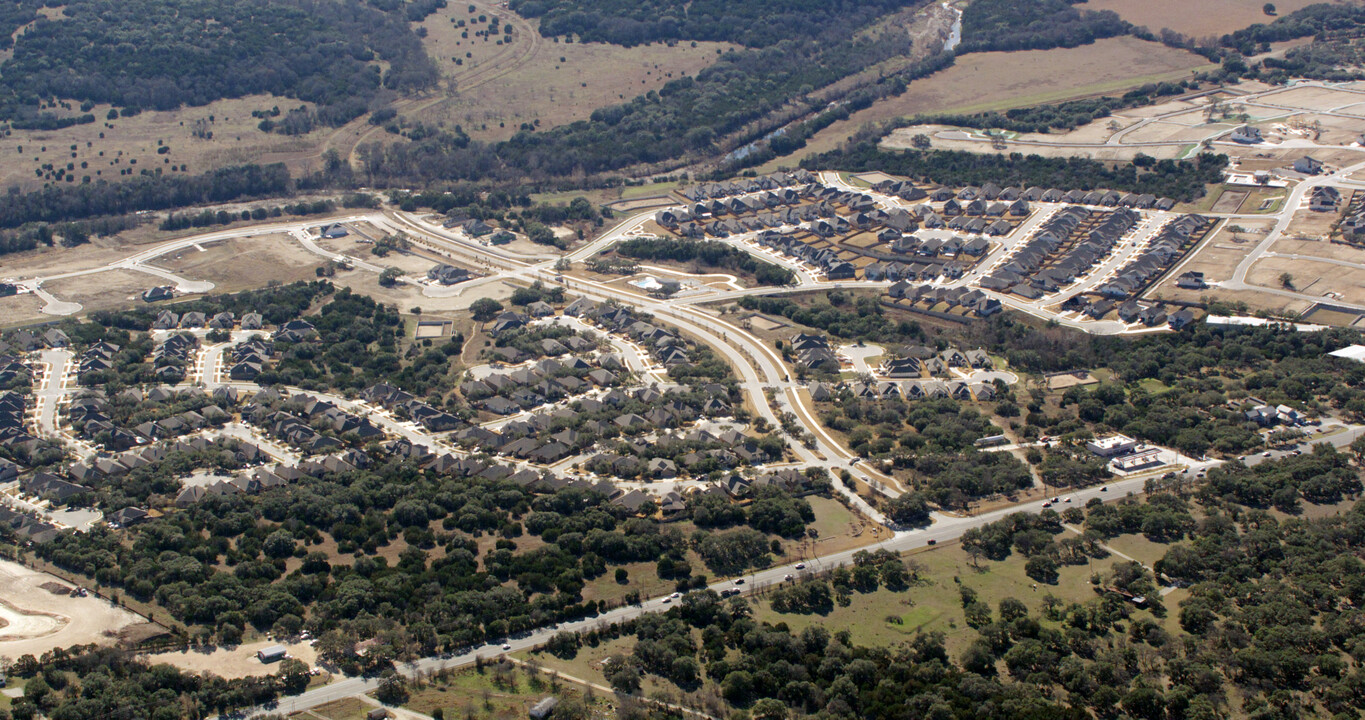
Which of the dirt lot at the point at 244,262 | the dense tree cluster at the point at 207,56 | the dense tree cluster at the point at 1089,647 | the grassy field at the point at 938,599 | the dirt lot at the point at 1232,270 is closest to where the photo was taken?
the dense tree cluster at the point at 1089,647

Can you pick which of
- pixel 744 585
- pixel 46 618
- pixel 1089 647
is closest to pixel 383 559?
pixel 46 618

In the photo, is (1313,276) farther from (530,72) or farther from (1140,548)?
(530,72)

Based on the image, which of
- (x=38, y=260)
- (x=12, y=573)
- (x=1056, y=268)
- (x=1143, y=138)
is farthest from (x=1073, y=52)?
(x=12, y=573)

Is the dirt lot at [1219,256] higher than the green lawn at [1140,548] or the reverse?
higher

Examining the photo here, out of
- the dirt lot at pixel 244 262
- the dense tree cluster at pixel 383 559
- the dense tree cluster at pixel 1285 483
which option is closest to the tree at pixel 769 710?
the dense tree cluster at pixel 383 559

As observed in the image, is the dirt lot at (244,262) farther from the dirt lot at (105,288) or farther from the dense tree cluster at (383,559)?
the dense tree cluster at (383,559)

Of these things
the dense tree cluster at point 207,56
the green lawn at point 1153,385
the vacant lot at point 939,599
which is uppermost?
the dense tree cluster at point 207,56

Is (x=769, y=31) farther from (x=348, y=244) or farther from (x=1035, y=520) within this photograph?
(x=1035, y=520)
